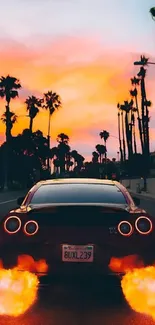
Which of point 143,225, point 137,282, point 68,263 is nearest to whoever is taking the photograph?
point 68,263

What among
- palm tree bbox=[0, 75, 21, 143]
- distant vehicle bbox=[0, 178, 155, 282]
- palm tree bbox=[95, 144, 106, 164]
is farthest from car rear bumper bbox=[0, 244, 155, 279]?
palm tree bbox=[95, 144, 106, 164]

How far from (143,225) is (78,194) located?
1.10m

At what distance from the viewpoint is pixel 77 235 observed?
6.04 m

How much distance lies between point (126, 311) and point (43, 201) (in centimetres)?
163

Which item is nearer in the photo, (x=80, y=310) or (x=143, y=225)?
(x=80, y=310)

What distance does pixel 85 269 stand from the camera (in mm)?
5961

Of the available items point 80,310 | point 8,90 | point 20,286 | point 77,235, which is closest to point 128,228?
point 77,235

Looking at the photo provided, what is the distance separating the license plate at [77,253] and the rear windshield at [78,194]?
0.82m

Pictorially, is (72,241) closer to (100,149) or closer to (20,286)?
(20,286)

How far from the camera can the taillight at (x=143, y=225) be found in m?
6.24

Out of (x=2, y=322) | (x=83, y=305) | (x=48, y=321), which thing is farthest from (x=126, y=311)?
(x=2, y=322)

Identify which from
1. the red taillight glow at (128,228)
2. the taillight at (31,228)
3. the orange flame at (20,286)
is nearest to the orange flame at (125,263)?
the red taillight glow at (128,228)

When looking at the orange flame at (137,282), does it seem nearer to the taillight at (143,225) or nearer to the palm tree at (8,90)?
the taillight at (143,225)

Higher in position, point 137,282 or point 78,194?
point 78,194
